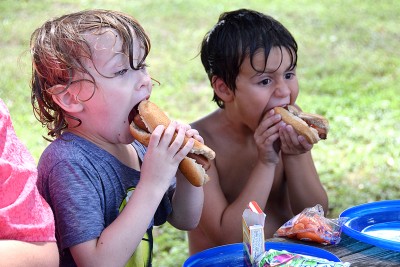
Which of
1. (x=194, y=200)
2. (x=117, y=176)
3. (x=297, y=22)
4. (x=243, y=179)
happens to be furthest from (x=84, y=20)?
(x=297, y=22)

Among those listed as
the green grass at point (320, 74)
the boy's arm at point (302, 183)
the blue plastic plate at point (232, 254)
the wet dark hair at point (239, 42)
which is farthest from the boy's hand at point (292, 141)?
the green grass at point (320, 74)

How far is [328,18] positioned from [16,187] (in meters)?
9.16

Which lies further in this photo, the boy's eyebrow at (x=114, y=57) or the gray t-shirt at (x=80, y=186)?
the boy's eyebrow at (x=114, y=57)

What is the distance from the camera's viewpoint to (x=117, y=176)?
7.93ft

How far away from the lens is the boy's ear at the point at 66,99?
2.37 meters

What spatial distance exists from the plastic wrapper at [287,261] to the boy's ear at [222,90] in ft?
4.28

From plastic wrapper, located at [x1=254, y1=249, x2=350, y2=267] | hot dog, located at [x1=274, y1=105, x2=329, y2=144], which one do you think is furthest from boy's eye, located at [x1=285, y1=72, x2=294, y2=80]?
plastic wrapper, located at [x1=254, y1=249, x2=350, y2=267]

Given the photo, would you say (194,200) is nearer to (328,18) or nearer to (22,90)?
(22,90)

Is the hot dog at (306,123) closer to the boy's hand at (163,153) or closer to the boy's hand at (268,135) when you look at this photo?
the boy's hand at (268,135)

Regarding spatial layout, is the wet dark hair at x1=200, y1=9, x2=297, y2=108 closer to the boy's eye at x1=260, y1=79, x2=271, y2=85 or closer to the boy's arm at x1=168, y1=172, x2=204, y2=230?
the boy's eye at x1=260, y1=79, x2=271, y2=85

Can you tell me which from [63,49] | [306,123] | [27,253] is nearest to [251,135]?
[306,123]

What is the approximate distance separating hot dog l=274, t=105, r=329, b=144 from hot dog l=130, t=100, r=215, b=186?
72 cm

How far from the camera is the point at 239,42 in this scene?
3.15 m

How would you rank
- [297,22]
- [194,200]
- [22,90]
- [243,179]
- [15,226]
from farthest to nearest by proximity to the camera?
[297,22] < [22,90] < [243,179] < [194,200] < [15,226]
